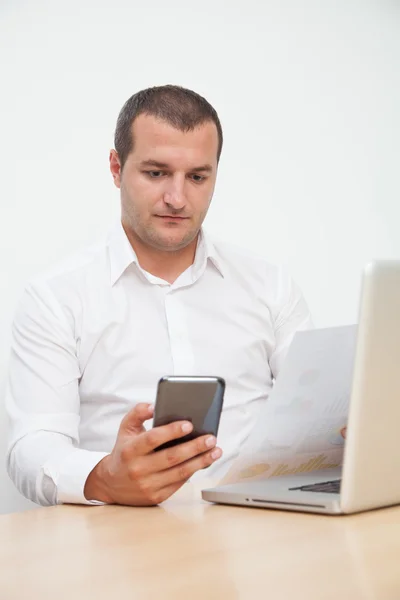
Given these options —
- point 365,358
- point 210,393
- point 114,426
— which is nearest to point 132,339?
point 114,426

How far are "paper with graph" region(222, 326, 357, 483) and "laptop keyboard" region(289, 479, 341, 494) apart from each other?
0.24ft

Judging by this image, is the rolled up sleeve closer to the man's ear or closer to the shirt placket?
the shirt placket

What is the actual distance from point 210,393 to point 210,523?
181 millimetres

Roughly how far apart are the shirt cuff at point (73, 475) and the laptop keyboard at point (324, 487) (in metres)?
0.35

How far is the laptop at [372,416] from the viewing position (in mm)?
1113

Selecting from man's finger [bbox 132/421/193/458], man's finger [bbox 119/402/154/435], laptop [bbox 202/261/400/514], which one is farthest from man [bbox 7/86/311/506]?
laptop [bbox 202/261/400/514]

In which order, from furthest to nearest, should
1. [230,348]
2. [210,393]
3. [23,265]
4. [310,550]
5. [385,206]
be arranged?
1. [385,206]
2. [23,265]
3. [230,348]
4. [210,393]
5. [310,550]

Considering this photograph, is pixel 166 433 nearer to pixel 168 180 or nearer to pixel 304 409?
pixel 304 409

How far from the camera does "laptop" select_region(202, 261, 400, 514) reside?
3.65 ft

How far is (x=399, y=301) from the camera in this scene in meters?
1.14

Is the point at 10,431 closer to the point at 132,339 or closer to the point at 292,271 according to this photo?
the point at 132,339

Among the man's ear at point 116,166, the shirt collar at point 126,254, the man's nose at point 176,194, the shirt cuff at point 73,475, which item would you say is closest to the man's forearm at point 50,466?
the shirt cuff at point 73,475

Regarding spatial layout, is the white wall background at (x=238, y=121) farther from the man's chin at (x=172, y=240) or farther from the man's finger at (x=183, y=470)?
the man's finger at (x=183, y=470)

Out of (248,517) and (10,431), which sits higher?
(248,517)
